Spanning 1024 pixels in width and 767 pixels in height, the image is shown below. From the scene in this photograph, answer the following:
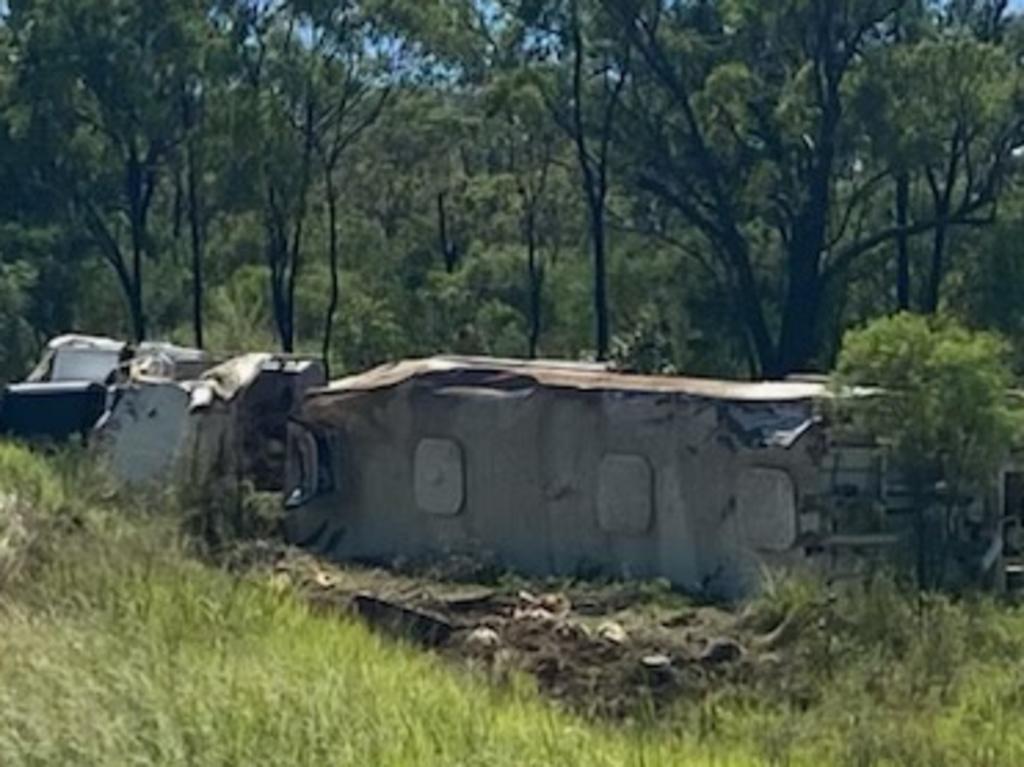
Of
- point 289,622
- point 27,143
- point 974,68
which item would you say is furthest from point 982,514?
point 27,143

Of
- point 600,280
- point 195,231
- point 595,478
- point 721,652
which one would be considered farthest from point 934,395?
point 195,231

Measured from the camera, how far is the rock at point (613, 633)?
16.1 meters

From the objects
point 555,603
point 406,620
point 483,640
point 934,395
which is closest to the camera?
point 483,640

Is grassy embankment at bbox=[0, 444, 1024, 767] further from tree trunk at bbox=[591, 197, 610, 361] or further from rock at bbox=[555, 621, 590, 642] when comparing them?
tree trunk at bbox=[591, 197, 610, 361]

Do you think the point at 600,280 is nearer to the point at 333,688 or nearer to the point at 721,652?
the point at 721,652

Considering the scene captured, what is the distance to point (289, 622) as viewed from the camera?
1152 centimetres

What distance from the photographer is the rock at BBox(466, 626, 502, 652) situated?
51.8 feet

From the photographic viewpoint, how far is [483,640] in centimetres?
1608

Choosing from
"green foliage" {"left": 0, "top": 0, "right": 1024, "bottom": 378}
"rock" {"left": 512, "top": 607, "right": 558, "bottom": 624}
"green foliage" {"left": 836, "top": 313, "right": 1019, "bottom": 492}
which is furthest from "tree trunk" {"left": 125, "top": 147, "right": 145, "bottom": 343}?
"green foliage" {"left": 836, "top": 313, "right": 1019, "bottom": 492}

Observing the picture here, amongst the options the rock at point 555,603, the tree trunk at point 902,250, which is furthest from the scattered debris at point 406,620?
the tree trunk at point 902,250

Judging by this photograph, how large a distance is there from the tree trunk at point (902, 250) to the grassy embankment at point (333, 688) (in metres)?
22.1

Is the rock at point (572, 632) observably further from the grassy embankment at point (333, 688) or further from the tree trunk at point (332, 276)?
the tree trunk at point (332, 276)

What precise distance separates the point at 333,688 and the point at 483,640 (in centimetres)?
690

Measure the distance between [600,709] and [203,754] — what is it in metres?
5.06
